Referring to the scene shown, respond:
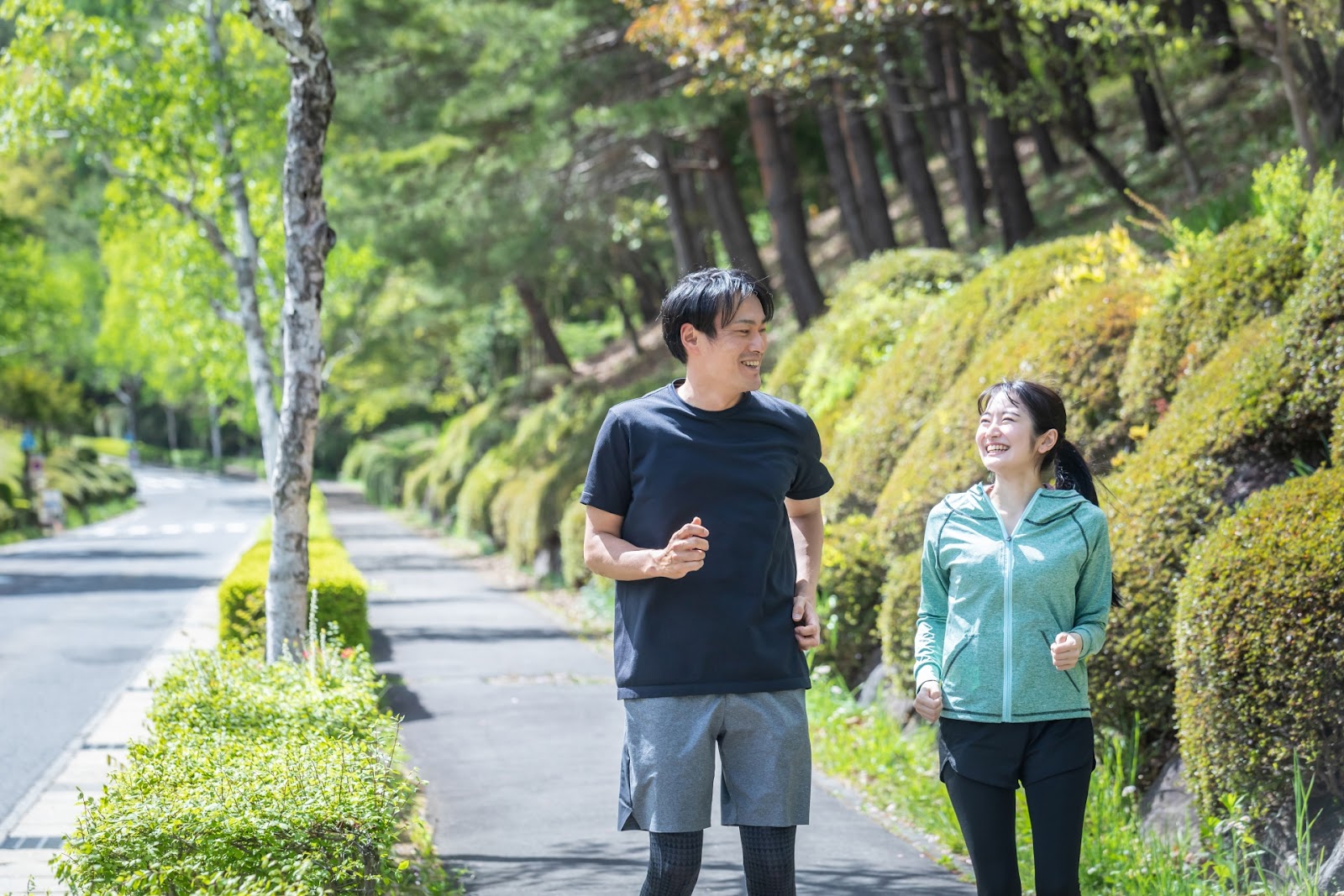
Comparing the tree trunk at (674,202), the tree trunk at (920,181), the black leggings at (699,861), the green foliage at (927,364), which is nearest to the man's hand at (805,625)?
the black leggings at (699,861)

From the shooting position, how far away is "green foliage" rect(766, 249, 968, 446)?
1248 centimetres

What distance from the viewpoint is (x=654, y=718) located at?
3.72 meters

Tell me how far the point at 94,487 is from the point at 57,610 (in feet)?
92.0

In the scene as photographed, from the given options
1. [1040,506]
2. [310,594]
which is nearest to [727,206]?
[310,594]

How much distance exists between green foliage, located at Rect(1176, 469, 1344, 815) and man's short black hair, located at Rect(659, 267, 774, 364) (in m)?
2.29

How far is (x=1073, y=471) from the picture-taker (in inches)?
163

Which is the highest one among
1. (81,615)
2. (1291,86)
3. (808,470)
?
(1291,86)

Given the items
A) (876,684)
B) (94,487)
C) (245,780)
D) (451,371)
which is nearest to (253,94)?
(876,684)

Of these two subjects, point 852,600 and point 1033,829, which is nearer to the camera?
point 1033,829

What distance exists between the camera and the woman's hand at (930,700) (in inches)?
150

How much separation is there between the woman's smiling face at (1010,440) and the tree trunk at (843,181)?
18062mm

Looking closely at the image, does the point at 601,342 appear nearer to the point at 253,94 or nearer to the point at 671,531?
the point at 253,94

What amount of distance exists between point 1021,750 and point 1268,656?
1.59 m

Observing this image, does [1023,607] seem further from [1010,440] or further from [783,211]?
[783,211]
